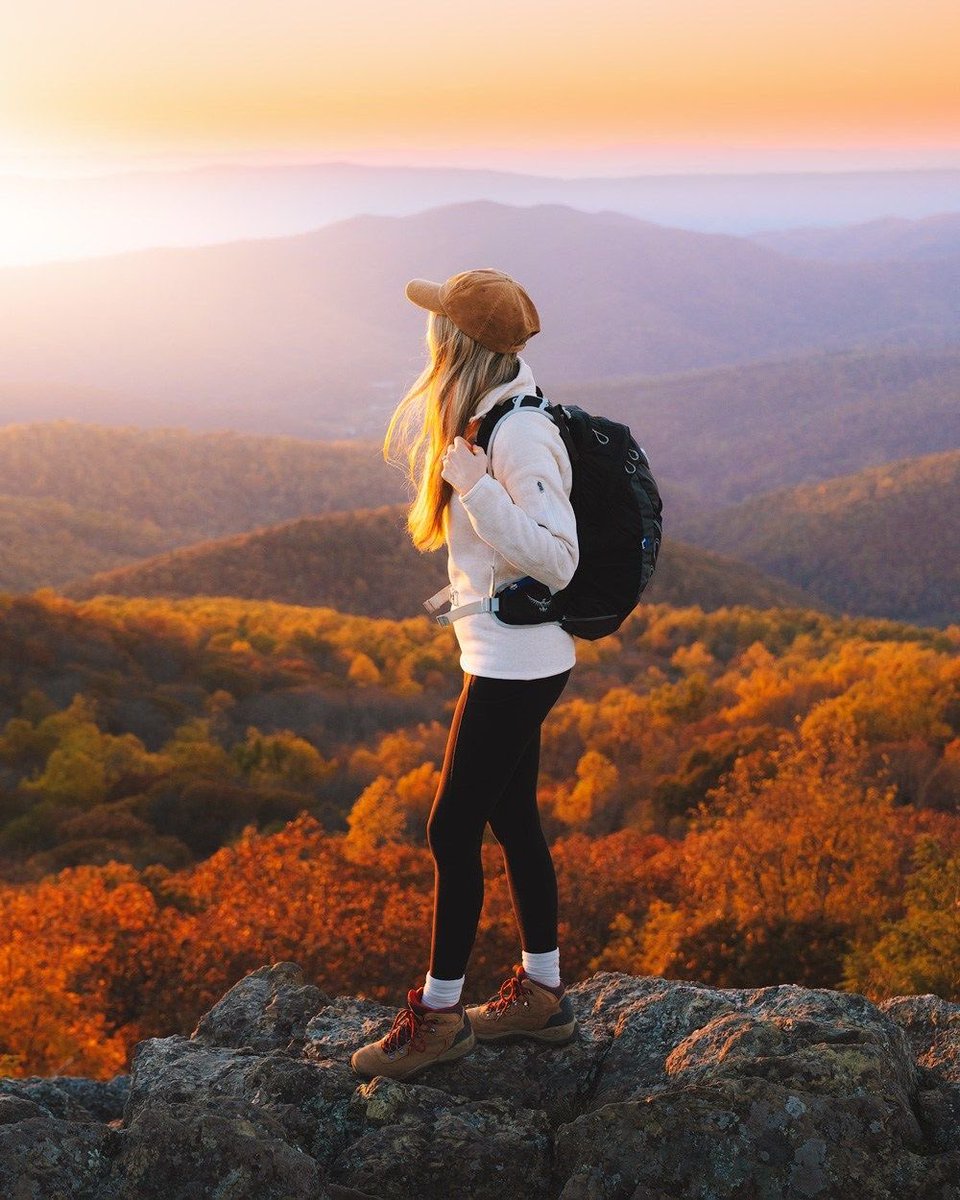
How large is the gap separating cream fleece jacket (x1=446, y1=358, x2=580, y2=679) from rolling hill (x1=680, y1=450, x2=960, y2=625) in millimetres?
108458

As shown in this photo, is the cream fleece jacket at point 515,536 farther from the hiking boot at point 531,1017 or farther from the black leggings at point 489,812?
the hiking boot at point 531,1017

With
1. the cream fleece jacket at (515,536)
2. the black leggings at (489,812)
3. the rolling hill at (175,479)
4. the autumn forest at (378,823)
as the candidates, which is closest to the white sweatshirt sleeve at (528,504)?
the cream fleece jacket at (515,536)

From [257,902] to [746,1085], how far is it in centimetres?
1118

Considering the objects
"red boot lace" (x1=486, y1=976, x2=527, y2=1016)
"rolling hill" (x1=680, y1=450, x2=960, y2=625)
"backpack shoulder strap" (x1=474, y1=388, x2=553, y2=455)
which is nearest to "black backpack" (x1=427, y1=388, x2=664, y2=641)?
"backpack shoulder strap" (x1=474, y1=388, x2=553, y2=455)

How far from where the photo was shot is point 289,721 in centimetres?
3244

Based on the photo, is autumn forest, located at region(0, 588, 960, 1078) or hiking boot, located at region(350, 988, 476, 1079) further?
autumn forest, located at region(0, 588, 960, 1078)

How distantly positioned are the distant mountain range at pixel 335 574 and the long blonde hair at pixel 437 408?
6173 centimetres

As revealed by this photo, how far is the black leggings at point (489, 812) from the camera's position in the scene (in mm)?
3490

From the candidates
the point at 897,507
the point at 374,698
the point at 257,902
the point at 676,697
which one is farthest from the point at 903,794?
the point at 897,507

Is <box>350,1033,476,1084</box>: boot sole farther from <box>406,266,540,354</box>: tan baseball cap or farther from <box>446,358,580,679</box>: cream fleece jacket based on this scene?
<box>406,266,540,354</box>: tan baseball cap

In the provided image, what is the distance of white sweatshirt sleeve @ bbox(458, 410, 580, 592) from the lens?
3.17 m

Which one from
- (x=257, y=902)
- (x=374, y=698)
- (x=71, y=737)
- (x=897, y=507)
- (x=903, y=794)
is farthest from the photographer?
(x=897, y=507)

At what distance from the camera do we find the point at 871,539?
384ft

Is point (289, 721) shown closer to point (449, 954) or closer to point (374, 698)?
point (374, 698)
